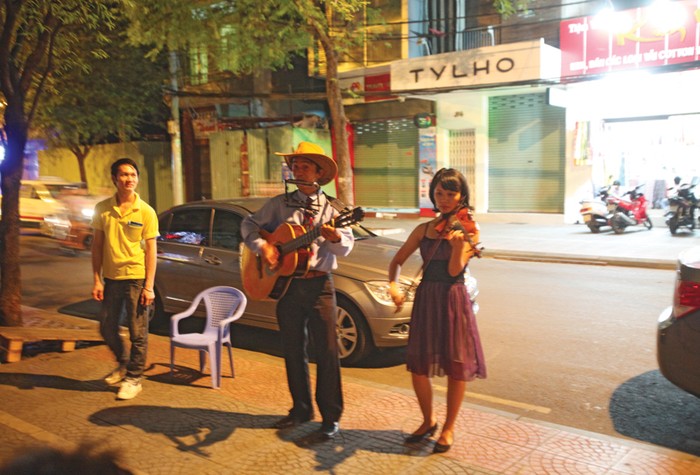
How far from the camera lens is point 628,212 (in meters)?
15.6

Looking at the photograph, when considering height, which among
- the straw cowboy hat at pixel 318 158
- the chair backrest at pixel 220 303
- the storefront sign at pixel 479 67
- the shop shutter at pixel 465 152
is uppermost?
the storefront sign at pixel 479 67

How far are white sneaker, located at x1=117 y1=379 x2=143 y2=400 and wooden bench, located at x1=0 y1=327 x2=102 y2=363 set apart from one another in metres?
1.52

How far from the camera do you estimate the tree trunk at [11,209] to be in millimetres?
6514

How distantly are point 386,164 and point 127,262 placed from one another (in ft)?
56.2

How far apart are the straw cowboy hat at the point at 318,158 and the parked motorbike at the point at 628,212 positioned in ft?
42.4

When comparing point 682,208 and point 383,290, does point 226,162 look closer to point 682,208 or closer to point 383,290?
point 682,208

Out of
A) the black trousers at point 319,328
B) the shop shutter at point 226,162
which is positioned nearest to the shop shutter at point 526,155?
the shop shutter at point 226,162

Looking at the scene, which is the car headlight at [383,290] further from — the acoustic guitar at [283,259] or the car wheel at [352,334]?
the acoustic guitar at [283,259]

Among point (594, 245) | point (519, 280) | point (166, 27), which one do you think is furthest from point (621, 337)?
point (166, 27)

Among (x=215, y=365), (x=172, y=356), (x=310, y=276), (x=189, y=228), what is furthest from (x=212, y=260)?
(x=310, y=276)

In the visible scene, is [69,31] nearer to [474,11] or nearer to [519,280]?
[519,280]

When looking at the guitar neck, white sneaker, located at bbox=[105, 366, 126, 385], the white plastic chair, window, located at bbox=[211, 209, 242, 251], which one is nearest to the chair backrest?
the white plastic chair

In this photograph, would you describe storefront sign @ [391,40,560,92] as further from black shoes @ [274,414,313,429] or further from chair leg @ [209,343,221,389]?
black shoes @ [274,414,313,429]

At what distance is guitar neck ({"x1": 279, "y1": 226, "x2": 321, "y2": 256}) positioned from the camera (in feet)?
12.6
